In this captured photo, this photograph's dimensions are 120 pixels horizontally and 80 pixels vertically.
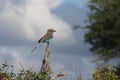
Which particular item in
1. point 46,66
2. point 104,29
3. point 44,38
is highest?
point 104,29

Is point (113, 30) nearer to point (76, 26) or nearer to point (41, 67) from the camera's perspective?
point (76, 26)

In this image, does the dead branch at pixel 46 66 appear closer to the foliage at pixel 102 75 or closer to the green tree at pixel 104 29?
the foliage at pixel 102 75

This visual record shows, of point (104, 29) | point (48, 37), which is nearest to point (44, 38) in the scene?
point (48, 37)

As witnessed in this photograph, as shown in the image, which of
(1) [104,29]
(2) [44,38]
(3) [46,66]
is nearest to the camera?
(3) [46,66]

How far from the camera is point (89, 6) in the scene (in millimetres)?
46812

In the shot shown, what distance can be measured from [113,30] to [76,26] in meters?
3.71

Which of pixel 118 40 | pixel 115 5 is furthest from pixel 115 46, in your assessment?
pixel 115 5

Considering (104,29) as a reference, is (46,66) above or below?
below

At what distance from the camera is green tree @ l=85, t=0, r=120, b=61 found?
45.4m

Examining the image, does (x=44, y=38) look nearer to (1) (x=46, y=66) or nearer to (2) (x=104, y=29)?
(1) (x=46, y=66)

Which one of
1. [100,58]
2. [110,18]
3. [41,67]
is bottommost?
[41,67]

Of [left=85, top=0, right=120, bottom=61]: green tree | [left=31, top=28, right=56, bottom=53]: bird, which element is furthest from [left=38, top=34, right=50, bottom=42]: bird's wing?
[left=85, top=0, right=120, bottom=61]: green tree

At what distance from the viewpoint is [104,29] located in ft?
151

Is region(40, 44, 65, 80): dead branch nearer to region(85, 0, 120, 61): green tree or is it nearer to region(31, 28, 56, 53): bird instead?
region(31, 28, 56, 53): bird
